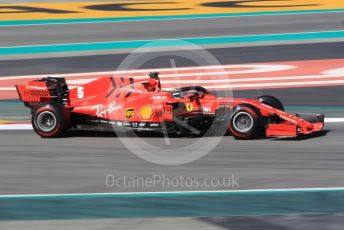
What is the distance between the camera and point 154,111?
11.9 m

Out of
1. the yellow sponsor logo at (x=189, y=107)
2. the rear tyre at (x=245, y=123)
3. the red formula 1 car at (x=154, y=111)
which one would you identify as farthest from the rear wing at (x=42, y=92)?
the rear tyre at (x=245, y=123)

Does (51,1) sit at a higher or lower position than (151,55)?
higher

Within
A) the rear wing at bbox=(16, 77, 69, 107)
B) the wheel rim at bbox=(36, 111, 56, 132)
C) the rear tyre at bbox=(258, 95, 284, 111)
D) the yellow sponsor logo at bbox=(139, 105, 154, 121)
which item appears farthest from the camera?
the rear wing at bbox=(16, 77, 69, 107)

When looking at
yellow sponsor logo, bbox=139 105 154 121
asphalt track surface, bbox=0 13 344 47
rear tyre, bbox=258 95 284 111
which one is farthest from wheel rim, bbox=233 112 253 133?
asphalt track surface, bbox=0 13 344 47

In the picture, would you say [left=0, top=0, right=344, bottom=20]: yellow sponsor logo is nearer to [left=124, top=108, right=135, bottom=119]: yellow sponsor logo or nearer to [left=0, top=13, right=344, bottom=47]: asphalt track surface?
[left=0, top=13, right=344, bottom=47]: asphalt track surface

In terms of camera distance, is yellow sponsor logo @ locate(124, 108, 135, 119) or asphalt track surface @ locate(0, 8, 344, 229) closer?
asphalt track surface @ locate(0, 8, 344, 229)

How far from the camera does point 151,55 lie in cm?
2103

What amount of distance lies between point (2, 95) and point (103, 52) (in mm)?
5157

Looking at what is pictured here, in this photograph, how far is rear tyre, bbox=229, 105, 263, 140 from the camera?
11570 mm

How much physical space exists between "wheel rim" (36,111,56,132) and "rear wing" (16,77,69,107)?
18.4 inches

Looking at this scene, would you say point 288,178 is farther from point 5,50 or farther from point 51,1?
point 51,1

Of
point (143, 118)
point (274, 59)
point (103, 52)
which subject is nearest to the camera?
point (143, 118)

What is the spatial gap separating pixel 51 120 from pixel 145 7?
16.9 m

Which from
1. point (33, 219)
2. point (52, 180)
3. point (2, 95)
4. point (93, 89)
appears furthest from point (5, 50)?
point (33, 219)
